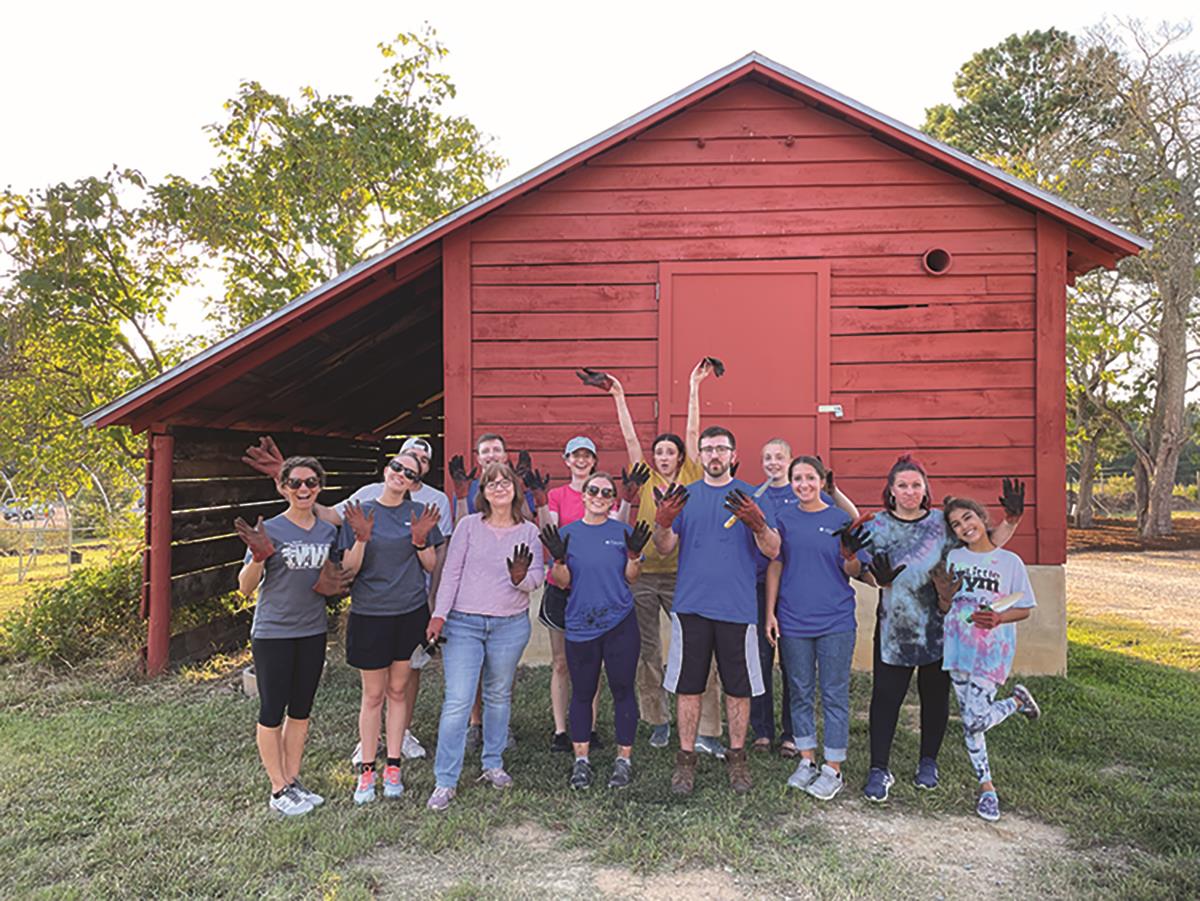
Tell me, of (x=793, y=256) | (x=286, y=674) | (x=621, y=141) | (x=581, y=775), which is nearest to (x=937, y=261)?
(x=793, y=256)

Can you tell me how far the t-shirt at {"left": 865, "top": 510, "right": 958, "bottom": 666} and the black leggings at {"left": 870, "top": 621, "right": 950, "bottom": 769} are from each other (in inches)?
2.5

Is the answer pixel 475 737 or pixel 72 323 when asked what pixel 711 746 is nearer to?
pixel 475 737

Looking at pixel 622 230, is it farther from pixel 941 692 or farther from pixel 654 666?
pixel 941 692

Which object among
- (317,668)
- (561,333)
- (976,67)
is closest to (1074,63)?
(976,67)

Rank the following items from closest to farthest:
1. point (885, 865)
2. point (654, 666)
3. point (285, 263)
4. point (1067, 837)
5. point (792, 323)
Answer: point (885, 865)
point (1067, 837)
point (654, 666)
point (792, 323)
point (285, 263)

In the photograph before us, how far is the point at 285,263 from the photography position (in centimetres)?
1417

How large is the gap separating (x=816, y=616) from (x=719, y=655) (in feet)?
1.69

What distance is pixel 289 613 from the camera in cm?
390

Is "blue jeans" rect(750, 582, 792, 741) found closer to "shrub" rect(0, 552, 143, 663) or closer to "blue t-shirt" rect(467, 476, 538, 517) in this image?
"blue t-shirt" rect(467, 476, 538, 517)

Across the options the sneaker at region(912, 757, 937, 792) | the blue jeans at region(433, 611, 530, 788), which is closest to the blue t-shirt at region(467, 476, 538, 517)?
the blue jeans at region(433, 611, 530, 788)

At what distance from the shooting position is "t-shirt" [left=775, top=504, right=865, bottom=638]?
14.0ft

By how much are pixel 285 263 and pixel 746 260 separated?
9867 millimetres

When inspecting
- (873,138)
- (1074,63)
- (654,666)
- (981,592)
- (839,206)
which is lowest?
(654,666)

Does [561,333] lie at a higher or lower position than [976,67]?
lower
